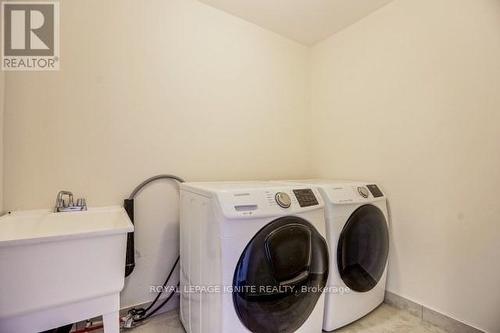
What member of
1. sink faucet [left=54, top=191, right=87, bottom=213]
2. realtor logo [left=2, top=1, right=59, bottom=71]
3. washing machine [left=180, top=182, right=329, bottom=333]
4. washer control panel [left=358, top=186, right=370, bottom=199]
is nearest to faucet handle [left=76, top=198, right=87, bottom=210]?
sink faucet [left=54, top=191, right=87, bottom=213]

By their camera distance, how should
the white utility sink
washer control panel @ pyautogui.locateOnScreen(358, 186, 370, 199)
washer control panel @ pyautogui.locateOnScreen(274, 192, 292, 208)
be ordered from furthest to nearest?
washer control panel @ pyautogui.locateOnScreen(358, 186, 370, 199), washer control panel @ pyautogui.locateOnScreen(274, 192, 292, 208), the white utility sink

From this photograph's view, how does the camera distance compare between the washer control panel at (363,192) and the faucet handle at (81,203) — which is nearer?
the faucet handle at (81,203)

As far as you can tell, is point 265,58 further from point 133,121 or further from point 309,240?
point 309,240

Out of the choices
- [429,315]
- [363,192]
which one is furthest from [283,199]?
[429,315]

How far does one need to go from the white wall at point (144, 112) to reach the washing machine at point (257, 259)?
1.50ft

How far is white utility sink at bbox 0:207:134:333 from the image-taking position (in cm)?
80

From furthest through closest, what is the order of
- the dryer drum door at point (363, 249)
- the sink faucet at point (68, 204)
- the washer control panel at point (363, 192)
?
the washer control panel at point (363, 192)
the dryer drum door at point (363, 249)
the sink faucet at point (68, 204)

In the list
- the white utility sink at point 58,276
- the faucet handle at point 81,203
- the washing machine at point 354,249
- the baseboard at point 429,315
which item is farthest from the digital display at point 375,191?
the faucet handle at point 81,203

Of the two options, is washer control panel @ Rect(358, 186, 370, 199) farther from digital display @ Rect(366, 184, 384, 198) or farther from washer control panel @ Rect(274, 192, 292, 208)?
washer control panel @ Rect(274, 192, 292, 208)

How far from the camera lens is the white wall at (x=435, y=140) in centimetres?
125

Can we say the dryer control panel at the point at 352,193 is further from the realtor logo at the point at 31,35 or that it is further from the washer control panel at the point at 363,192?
the realtor logo at the point at 31,35

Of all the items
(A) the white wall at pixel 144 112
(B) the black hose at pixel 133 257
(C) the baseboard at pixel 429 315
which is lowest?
(C) the baseboard at pixel 429 315

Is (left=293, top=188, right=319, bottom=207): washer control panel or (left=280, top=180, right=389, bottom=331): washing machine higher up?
(left=293, top=188, right=319, bottom=207): washer control panel

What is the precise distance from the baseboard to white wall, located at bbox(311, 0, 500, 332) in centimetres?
3
